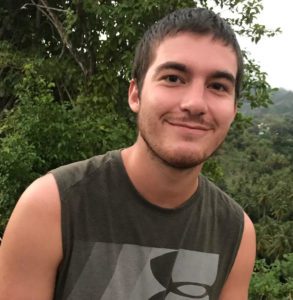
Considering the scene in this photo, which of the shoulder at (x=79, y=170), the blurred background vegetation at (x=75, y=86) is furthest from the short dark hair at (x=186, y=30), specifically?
the blurred background vegetation at (x=75, y=86)

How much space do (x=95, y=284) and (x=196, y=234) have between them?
32 cm

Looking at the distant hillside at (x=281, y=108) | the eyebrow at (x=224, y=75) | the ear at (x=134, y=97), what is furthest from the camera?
A: the distant hillside at (x=281, y=108)

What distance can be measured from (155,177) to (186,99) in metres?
0.24

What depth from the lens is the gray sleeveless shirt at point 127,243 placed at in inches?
46.1

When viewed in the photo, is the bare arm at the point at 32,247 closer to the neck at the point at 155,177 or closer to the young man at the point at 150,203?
the young man at the point at 150,203

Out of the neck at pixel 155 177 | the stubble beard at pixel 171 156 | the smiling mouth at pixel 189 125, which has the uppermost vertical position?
the smiling mouth at pixel 189 125

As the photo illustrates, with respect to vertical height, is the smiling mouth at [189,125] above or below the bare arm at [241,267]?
above

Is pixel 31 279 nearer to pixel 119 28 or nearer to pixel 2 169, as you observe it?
pixel 2 169

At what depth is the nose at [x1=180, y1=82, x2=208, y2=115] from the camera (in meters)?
1.19

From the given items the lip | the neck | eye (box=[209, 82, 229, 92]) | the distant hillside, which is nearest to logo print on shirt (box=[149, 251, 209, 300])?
the neck

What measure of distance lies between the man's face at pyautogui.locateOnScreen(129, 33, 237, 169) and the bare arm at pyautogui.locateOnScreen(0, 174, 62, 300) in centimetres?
31

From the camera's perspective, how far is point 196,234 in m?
1.33

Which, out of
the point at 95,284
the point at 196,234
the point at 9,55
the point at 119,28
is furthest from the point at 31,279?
the point at 9,55

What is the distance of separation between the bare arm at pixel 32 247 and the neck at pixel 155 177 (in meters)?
0.24
